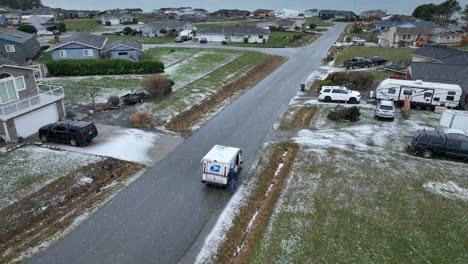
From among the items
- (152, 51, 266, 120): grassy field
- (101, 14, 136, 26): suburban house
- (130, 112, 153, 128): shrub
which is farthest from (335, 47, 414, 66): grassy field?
(101, 14, 136, 26): suburban house

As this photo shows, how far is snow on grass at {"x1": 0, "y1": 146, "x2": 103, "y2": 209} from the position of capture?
1902cm

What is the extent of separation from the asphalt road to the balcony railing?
1152 centimetres

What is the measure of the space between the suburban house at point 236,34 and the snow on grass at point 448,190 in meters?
61.9

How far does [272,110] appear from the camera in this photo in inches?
1337

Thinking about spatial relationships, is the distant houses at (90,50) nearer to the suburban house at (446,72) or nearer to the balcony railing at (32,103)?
the balcony railing at (32,103)

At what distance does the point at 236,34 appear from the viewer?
78.5m

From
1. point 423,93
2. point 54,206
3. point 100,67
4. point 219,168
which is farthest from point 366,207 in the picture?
point 100,67

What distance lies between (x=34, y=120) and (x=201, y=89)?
18.1 m

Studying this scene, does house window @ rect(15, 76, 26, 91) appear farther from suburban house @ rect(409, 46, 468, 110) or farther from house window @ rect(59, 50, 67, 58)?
suburban house @ rect(409, 46, 468, 110)

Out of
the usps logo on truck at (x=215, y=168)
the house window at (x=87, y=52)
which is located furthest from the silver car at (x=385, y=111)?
the house window at (x=87, y=52)

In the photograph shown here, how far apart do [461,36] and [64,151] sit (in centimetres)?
8097

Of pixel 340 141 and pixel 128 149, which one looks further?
pixel 340 141

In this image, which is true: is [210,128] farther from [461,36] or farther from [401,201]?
[461,36]

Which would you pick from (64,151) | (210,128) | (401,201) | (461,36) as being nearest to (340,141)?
(401,201)
